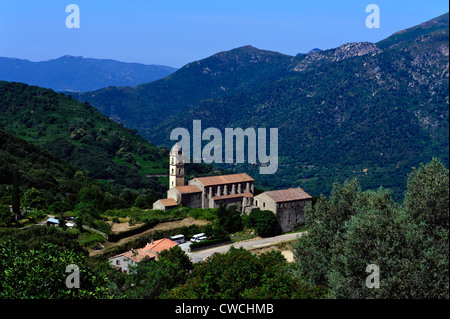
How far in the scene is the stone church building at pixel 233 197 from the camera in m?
53.2

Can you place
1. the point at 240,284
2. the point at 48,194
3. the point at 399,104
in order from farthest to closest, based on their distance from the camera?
the point at 399,104 < the point at 48,194 < the point at 240,284

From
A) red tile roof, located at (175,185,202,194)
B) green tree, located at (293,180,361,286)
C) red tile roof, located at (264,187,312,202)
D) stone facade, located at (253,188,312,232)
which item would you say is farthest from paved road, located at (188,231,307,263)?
green tree, located at (293,180,361,286)

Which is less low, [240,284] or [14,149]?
[14,149]

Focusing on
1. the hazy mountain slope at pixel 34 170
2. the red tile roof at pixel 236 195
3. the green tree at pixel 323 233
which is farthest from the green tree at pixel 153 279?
the hazy mountain slope at pixel 34 170

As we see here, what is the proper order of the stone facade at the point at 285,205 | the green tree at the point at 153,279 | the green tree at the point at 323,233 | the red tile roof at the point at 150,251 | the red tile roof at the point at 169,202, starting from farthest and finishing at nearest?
the red tile roof at the point at 169,202
the stone facade at the point at 285,205
the red tile roof at the point at 150,251
the green tree at the point at 153,279
the green tree at the point at 323,233

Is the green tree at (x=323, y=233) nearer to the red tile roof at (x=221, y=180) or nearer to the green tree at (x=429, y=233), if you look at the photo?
the green tree at (x=429, y=233)

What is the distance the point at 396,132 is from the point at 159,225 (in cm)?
14334

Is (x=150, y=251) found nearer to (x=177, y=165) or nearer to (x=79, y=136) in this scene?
(x=177, y=165)

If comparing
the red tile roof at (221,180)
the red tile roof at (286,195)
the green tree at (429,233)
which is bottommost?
the red tile roof at (286,195)

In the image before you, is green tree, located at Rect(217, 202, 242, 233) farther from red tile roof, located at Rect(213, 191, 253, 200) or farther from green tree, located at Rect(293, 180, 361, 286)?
green tree, located at Rect(293, 180, 361, 286)
